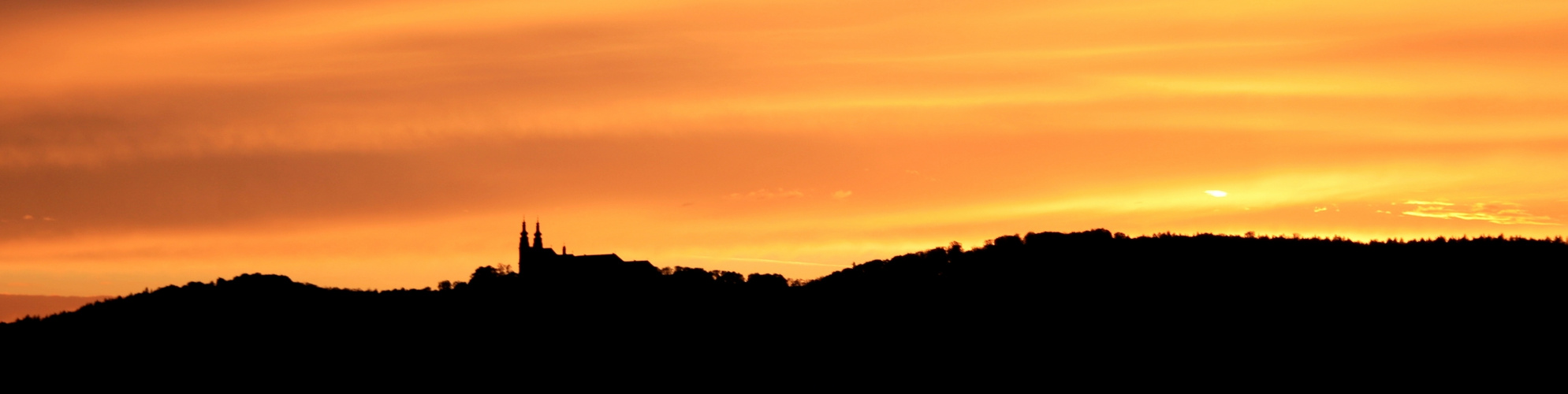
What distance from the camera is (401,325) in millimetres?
107500

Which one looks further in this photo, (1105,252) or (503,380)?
(1105,252)

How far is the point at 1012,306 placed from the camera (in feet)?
338

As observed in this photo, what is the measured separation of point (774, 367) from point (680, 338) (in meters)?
11.7

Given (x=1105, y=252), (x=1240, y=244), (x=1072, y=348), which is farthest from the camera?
(x=1105, y=252)

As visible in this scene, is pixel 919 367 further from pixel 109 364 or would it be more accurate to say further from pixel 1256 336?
pixel 109 364

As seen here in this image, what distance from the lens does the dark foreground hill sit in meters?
88.9

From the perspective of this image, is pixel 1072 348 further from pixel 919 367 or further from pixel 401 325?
pixel 401 325

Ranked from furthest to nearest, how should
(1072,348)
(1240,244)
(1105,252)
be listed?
1. (1105,252)
2. (1240,244)
3. (1072,348)

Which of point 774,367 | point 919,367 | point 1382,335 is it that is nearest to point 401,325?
point 774,367

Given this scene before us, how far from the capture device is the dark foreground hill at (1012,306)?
8888 centimetres

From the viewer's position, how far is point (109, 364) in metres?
94.1

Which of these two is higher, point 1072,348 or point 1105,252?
point 1105,252

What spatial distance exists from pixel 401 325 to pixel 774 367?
28526 mm

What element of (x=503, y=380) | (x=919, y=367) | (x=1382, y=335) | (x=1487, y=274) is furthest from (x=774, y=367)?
(x=1487, y=274)
